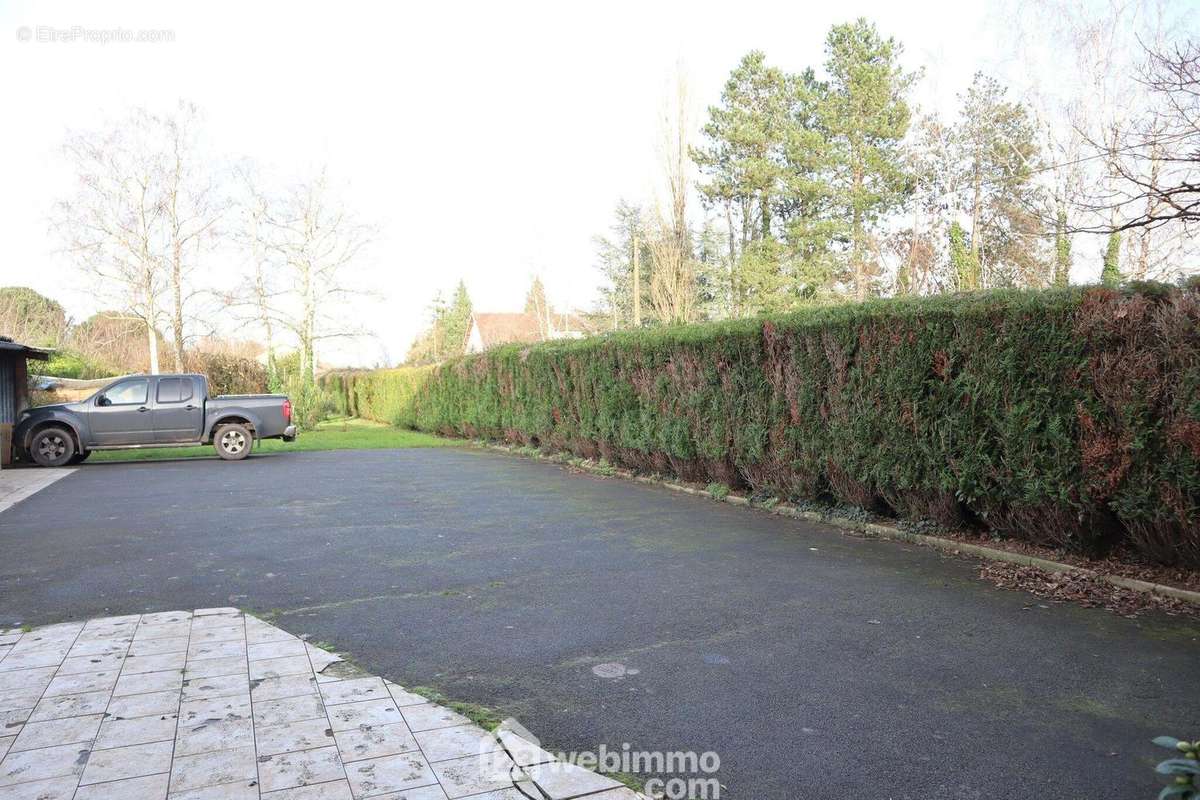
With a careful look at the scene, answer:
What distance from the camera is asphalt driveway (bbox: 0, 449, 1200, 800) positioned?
3277mm

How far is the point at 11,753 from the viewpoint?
3127 millimetres

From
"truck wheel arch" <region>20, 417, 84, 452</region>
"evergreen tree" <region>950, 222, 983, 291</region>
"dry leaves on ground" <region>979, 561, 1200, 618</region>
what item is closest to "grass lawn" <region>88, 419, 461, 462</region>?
"truck wheel arch" <region>20, 417, 84, 452</region>

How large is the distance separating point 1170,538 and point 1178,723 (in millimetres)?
2548

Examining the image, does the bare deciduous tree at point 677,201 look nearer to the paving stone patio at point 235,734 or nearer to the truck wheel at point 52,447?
the truck wheel at point 52,447

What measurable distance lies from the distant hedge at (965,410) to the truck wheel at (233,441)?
32.2ft

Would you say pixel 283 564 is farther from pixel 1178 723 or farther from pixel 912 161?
pixel 912 161

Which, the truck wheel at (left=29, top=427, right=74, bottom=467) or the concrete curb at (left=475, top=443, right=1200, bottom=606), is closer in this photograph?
the concrete curb at (left=475, top=443, right=1200, bottom=606)

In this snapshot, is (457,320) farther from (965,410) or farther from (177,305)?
(965,410)

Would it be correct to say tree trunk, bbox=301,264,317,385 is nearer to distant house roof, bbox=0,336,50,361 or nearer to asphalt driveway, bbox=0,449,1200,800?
distant house roof, bbox=0,336,50,361

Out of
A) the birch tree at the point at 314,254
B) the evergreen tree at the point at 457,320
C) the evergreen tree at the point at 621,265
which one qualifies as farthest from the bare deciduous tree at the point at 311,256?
the evergreen tree at the point at 457,320

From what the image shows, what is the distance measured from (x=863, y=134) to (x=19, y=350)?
1057 inches

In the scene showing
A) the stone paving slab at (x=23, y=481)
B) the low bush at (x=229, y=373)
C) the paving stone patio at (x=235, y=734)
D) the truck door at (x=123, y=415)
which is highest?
the low bush at (x=229, y=373)

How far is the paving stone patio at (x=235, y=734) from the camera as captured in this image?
2.91 m

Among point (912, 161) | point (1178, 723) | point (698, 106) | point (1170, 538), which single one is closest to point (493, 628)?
point (1178, 723)
